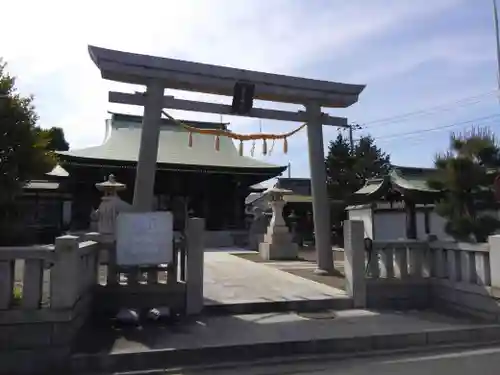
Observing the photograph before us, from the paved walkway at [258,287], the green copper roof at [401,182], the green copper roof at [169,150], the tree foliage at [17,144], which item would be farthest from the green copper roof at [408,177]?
the tree foliage at [17,144]

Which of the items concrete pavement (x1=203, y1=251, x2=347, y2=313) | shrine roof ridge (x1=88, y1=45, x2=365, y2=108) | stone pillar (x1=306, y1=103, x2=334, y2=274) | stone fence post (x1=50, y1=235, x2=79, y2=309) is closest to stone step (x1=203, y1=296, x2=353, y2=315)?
concrete pavement (x1=203, y1=251, x2=347, y2=313)

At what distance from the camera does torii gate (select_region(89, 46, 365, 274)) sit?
9.16 m

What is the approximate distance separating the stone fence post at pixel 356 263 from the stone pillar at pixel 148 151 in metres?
4.05

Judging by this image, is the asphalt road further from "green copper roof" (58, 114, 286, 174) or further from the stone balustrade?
"green copper roof" (58, 114, 286, 174)

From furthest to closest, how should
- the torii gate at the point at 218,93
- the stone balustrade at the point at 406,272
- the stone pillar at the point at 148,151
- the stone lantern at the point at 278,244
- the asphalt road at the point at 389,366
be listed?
the stone lantern at the point at 278,244 → the torii gate at the point at 218,93 → the stone pillar at the point at 148,151 → the stone balustrade at the point at 406,272 → the asphalt road at the point at 389,366

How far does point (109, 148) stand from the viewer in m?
24.6

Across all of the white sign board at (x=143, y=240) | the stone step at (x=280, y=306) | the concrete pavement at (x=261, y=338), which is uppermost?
the white sign board at (x=143, y=240)

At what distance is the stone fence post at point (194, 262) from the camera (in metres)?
7.31

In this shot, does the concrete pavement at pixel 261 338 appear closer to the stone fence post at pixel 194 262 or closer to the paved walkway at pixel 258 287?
the stone fence post at pixel 194 262

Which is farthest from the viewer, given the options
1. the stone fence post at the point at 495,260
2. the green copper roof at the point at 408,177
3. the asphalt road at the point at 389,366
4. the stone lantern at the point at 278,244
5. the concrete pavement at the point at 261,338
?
the stone lantern at the point at 278,244

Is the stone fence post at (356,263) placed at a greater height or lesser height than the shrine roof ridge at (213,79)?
lesser

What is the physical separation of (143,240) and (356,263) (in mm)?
3889

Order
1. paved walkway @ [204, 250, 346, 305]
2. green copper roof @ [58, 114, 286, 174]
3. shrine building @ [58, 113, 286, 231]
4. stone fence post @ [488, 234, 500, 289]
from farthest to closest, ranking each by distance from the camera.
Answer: green copper roof @ [58, 114, 286, 174]
shrine building @ [58, 113, 286, 231]
paved walkway @ [204, 250, 346, 305]
stone fence post @ [488, 234, 500, 289]

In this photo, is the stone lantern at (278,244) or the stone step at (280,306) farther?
the stone lantern at (278,244)
